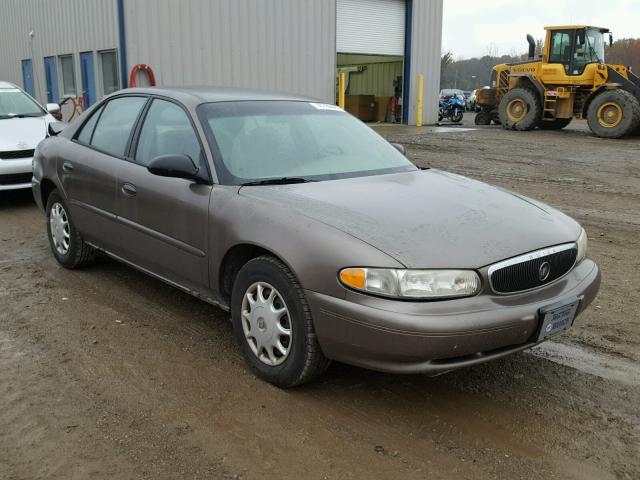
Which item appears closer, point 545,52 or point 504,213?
point 504,213

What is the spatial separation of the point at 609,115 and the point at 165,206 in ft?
53.6

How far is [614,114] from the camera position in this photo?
56.6 feet

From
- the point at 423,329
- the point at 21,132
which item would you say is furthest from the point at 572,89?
the point at 423,329

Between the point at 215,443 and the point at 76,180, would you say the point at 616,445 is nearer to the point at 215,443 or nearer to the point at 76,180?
the point at 215,443

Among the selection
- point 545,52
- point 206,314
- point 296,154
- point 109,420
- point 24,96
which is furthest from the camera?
point 545,52

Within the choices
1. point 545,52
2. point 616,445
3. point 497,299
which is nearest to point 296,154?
point 497,299

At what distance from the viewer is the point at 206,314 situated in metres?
4.52

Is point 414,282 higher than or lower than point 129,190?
lower

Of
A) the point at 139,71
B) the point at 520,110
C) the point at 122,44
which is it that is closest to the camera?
the point at 122,44

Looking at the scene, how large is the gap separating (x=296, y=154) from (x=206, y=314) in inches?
52.2

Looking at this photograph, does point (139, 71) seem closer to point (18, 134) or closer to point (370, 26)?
point (18, 134)

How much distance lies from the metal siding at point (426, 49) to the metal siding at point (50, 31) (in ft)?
34.1

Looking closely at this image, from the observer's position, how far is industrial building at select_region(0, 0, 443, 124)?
15656mm

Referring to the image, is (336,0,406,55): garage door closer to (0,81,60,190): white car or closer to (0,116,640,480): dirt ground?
(0,81,60,190): white car
